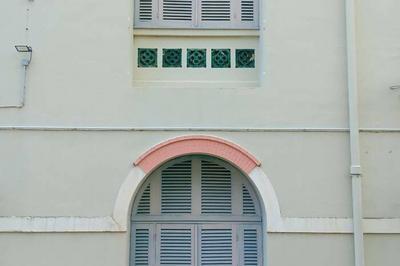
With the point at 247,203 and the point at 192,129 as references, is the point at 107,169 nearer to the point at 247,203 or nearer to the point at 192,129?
the point at 192,129

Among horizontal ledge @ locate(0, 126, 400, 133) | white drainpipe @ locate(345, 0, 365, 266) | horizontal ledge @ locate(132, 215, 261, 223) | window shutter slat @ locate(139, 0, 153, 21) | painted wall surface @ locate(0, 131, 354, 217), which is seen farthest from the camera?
window shutter slat @ locate(139, 0, 153, 21)

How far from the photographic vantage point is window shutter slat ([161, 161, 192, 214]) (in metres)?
8.28

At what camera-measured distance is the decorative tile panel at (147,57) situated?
8.52 meters

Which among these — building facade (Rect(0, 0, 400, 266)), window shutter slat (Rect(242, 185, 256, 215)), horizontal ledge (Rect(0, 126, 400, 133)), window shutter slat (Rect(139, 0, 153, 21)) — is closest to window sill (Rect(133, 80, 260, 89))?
building facade (Rect(0, 0, 400, 266))

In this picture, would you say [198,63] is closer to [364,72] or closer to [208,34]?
[208,34]

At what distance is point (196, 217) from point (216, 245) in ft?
1.63

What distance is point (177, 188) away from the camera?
8336mm

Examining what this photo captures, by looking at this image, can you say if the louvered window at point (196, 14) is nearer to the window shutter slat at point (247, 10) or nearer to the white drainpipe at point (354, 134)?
the window shutter slat at point (247, 10)

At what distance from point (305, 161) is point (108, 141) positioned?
2.80 meters

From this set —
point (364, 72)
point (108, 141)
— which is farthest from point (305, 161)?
point (108, 141)

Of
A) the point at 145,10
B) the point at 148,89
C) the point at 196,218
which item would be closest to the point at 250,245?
the point at 196,218

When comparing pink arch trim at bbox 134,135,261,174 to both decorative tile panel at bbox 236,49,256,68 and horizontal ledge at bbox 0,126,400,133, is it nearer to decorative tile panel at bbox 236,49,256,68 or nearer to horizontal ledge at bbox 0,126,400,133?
horizontal ledge at bbox 0,126,400,133

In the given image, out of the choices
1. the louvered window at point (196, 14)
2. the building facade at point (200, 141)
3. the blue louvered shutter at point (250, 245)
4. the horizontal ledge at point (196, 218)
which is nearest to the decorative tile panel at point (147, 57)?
the building facade at point (200, 141)

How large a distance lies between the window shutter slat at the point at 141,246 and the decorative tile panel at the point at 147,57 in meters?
2.46
